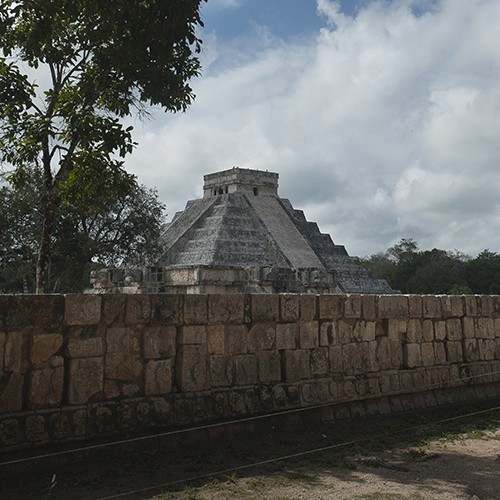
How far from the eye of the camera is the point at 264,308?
634 centimetres

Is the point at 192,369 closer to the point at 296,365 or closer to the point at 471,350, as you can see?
the point at 296,365

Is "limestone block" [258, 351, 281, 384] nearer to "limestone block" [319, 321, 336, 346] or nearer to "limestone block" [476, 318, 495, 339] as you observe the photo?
"limestone block" [319, 321, 336, 346]

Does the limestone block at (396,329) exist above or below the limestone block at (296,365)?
above

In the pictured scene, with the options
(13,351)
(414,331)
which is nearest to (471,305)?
(414,331)

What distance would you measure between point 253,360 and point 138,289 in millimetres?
13229

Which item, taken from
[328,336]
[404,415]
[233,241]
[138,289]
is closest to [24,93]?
[328,336]

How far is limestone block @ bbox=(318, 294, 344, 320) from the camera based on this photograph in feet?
22.4

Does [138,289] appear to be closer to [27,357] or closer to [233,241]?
[233,241]

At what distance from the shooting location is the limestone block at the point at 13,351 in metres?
4.73

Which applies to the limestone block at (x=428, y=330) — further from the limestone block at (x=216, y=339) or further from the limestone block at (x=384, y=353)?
the limestone block at (x=216, y=339)

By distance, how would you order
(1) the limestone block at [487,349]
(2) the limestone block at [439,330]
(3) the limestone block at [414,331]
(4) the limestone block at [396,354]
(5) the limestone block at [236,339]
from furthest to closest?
(1) the limestone block at [487,349] → (2) the limestone block at [439,330] → (3) the limestone block at [414,331] → (4) the limestone block at [396,354] → (5) the limestone block at [236,339]

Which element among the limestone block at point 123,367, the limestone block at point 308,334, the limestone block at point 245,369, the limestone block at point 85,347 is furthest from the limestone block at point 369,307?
the limestone block at point 85,347

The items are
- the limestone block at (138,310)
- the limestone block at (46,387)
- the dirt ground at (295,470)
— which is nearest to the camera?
the dirt ground at (295,470)

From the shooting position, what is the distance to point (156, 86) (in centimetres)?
818
